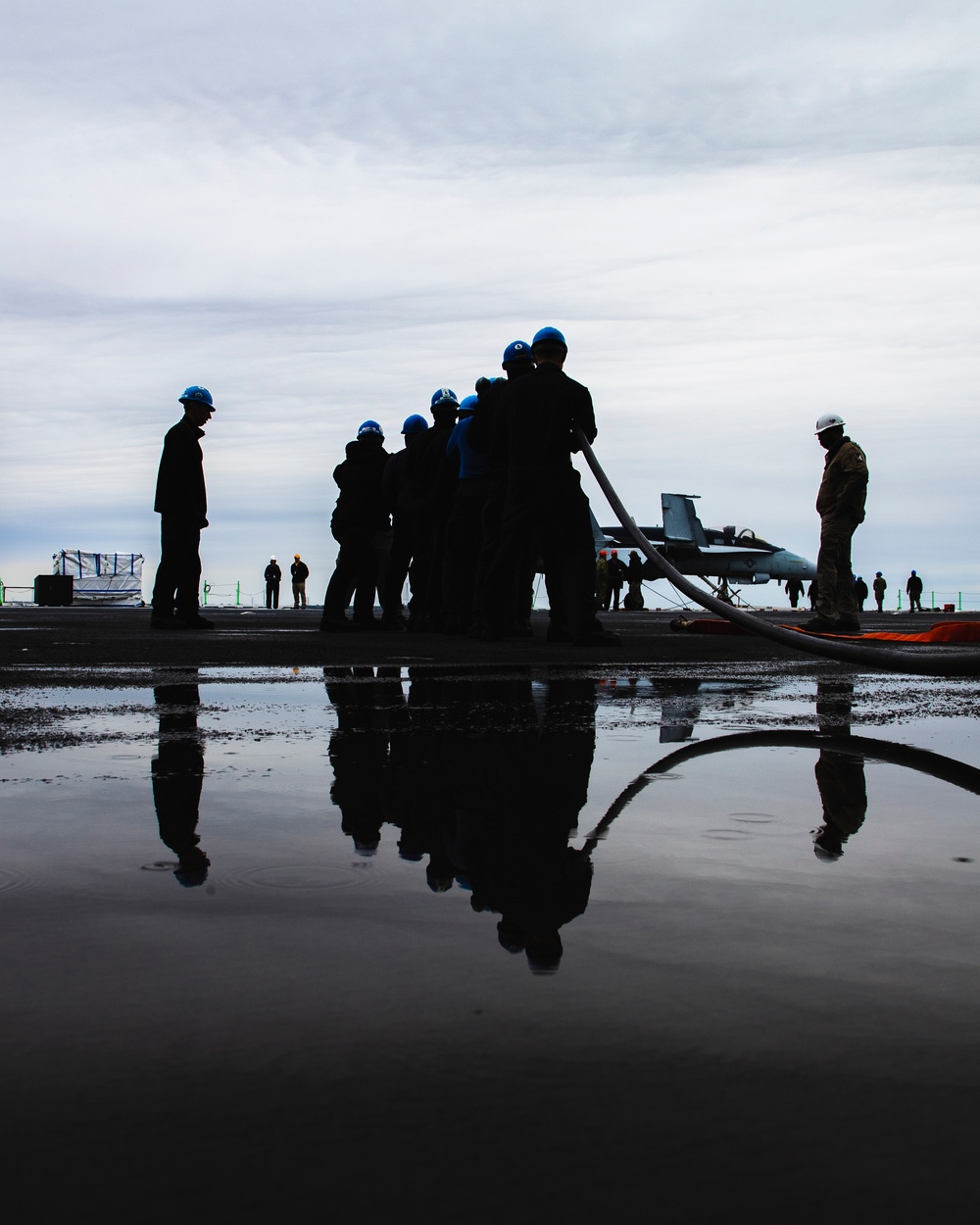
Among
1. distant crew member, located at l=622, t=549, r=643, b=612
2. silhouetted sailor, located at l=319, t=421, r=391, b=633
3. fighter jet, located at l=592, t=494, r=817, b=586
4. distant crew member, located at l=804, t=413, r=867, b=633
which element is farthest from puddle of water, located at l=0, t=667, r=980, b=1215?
fighter jet, located at l=592, t=494, r=817, b=586

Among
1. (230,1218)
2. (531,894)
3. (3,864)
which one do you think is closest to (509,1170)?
(230,1218)

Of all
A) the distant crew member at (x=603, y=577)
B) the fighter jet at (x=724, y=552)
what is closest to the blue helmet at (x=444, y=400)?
the distant crew member at (x=603, y=577)

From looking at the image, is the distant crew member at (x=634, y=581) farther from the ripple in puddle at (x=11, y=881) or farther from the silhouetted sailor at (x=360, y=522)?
the ripple in puddle at (x=11, y=881)

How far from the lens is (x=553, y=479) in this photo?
8156 mm

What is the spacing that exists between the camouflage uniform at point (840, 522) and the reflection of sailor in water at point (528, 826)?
7.76m

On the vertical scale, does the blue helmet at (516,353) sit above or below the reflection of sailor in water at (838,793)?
above

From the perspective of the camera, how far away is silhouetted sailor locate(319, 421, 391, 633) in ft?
40.0

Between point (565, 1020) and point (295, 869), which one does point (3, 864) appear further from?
point (565, 1020)

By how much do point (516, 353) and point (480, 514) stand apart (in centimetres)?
154

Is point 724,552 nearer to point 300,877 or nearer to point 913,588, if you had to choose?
point 913,588

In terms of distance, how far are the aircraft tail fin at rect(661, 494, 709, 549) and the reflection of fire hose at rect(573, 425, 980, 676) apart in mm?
37974

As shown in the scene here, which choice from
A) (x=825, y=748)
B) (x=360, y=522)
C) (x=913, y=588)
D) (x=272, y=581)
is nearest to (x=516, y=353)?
(x=360, y=522)

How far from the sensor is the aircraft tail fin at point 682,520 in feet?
151

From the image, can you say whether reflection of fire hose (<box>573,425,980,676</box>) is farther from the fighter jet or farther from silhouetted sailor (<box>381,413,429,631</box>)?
the fighter jet
